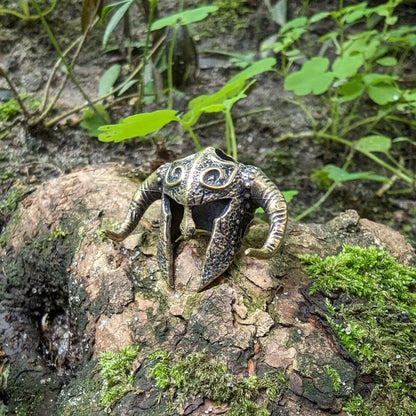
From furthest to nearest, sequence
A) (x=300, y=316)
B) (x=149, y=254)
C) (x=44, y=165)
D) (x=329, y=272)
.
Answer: (x=44, y=165), (x=149, y=254), (x=329, y=272), (x=300, y=316)

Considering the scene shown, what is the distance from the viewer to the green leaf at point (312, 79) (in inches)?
105

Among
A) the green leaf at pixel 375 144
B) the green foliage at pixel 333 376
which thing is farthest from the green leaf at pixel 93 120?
the green foliage at pixel 333 376

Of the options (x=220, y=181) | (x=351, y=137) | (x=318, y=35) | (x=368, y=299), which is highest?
(x=220, y=181)

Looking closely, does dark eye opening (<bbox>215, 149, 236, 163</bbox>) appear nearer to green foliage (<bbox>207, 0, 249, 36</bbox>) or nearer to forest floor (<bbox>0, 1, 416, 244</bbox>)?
forest floor (<bbox>0, 1, 416, 244</bbox>)

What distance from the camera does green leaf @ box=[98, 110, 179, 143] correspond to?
70.2 inches

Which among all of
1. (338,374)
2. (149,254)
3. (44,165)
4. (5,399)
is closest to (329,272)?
(338,374)

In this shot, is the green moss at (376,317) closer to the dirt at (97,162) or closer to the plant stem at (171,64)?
the dirt at (97,162)

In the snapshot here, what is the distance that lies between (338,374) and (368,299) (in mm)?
316

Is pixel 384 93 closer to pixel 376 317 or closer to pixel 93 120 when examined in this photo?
pixel 376 317

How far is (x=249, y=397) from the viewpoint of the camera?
129cm

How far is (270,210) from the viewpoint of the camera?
1514 millimetres

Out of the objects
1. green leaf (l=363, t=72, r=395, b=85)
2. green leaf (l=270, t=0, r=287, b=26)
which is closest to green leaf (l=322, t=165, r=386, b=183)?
green leaf (l=363, t=72, r=395, b=85)

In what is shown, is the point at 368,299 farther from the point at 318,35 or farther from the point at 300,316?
the point at 318,35

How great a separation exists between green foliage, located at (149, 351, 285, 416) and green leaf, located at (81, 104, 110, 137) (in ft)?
6.27
